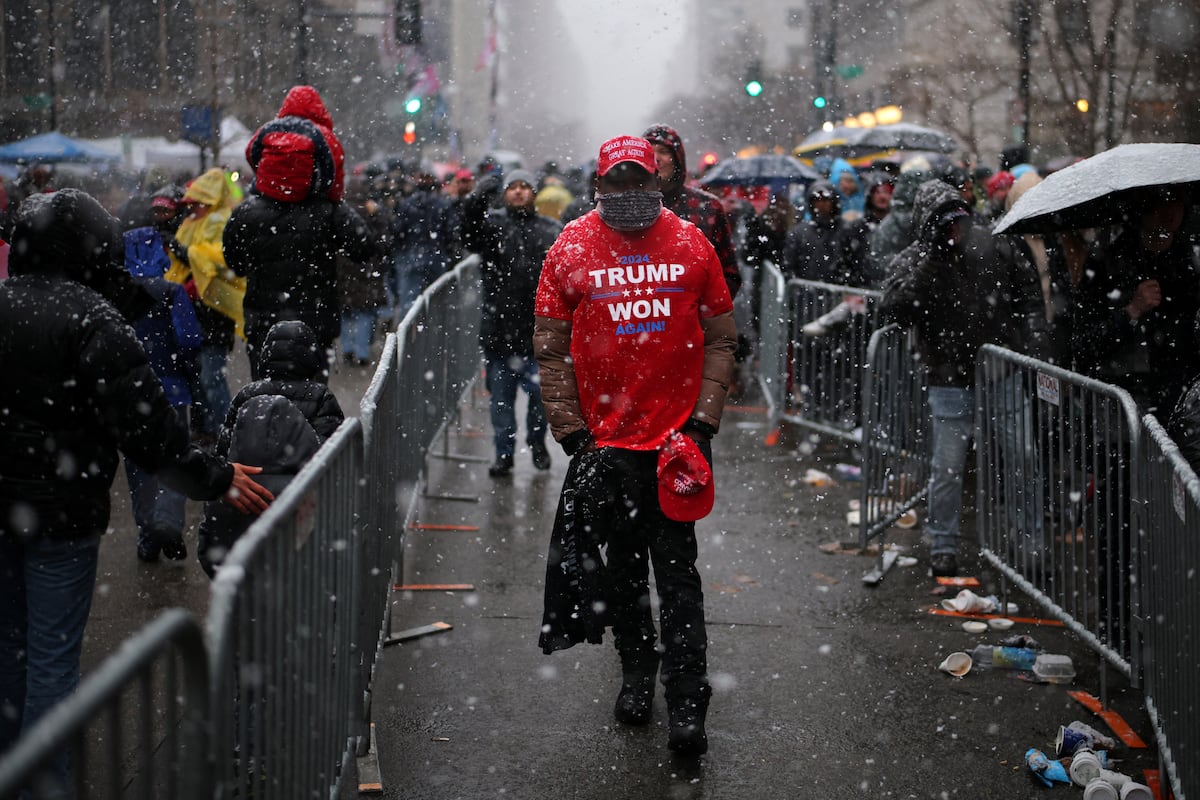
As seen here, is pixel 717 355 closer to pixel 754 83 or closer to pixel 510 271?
pixel 510 271

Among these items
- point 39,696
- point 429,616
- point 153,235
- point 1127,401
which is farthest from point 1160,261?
point 153,235

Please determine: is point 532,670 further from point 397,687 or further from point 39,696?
point 39,696

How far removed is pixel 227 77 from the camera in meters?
52.4

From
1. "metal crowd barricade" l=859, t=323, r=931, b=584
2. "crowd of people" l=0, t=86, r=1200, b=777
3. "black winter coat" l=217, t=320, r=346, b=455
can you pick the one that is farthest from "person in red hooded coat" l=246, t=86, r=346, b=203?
"metal crowd barricade" l=859, t=323, r=931, b=584

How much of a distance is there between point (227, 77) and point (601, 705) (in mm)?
50280

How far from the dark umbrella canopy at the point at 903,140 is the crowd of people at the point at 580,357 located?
1273cm

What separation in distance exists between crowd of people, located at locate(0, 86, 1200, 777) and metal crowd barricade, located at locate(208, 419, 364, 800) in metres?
0.55

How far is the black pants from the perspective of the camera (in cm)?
527

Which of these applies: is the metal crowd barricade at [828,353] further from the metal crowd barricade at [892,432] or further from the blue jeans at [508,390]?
the blue jeans at [508,390]

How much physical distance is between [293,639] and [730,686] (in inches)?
116

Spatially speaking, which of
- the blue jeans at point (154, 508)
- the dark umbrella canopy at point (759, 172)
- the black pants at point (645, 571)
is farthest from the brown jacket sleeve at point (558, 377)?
the dark umbrella canopy at point (759, 172)

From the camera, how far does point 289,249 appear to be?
7.63 metres

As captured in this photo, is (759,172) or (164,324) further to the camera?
(759,172)

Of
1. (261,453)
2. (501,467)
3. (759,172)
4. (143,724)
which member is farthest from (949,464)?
(759,172)
